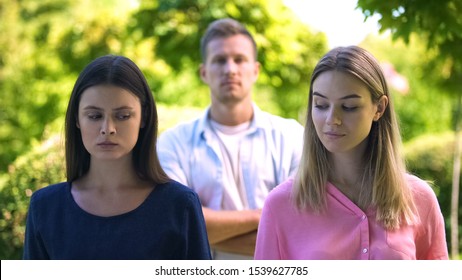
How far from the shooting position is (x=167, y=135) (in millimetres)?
3705

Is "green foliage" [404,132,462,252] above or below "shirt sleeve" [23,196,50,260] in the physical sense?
above

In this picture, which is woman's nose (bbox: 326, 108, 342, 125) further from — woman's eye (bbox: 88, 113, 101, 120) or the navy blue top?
woman's eye (bbox: 88, 113, 101, 120)

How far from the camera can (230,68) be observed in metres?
3.75

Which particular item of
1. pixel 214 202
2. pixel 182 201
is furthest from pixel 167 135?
pixel 182 201

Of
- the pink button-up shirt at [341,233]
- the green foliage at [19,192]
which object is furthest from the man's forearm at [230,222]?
the green foliage at [19,192]

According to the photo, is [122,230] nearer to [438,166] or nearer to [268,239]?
[268,239]

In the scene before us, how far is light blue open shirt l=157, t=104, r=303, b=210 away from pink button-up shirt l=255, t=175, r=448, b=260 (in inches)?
42.7

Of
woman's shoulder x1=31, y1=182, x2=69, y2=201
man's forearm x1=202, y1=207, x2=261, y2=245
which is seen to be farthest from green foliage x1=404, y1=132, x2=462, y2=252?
woman's shoulder x1=31, y1=182, x2=69, y2=201

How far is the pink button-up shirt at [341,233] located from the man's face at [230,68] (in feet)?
4.42

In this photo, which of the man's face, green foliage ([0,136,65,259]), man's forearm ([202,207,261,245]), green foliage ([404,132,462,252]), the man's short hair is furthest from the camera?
green foliage ([404,132,462,252])

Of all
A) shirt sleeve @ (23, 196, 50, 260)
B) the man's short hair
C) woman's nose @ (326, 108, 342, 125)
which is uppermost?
the man's short hair

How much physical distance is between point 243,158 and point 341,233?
4.40 ft

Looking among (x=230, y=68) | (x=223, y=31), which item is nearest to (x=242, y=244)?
(x=230, y=68)

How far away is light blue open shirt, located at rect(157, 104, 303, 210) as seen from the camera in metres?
3.54
